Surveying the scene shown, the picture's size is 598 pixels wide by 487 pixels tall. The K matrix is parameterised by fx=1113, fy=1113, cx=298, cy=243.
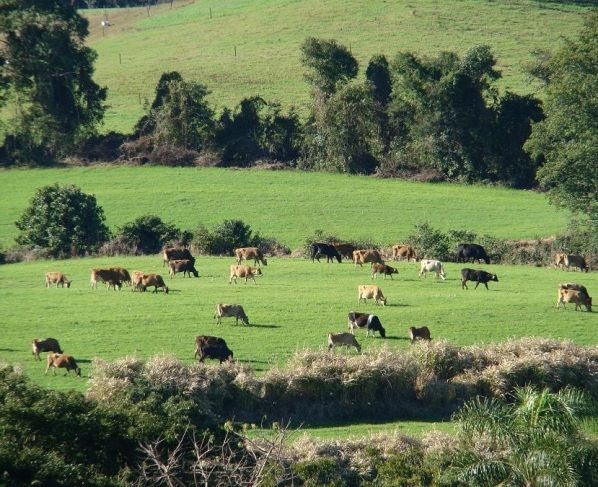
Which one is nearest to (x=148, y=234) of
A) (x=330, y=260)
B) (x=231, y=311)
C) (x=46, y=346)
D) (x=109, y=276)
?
(x=330, y=260)

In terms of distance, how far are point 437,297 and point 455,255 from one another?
11792mm

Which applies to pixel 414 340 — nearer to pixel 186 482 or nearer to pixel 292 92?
pixel 186 482

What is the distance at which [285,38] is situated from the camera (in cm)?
10594

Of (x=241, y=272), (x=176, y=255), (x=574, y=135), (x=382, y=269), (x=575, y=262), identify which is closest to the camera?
(x=241, y=272)

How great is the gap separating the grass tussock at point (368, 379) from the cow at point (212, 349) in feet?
3.33

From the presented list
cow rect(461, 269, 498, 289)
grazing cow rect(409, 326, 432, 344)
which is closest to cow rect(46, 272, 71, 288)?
grazing cow rect(409, 326, 432, 344)

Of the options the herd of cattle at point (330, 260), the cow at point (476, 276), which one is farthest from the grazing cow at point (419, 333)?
the cow at point (476, 276)

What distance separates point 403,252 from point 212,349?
22147 mm

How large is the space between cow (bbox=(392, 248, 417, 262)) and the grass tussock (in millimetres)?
18863

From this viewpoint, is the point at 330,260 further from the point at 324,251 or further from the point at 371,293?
the point at 371,293

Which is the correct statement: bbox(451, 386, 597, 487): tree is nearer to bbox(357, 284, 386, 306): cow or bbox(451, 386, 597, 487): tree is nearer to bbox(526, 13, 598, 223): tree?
bbox(357, 284, 386, 306): cow

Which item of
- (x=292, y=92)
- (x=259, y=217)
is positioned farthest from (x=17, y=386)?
(x=292, y=92)

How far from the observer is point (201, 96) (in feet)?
253

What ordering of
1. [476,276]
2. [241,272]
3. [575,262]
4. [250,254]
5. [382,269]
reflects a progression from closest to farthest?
[241,272]
[476,276]
[382,269]
[250,254]
[575,262]
